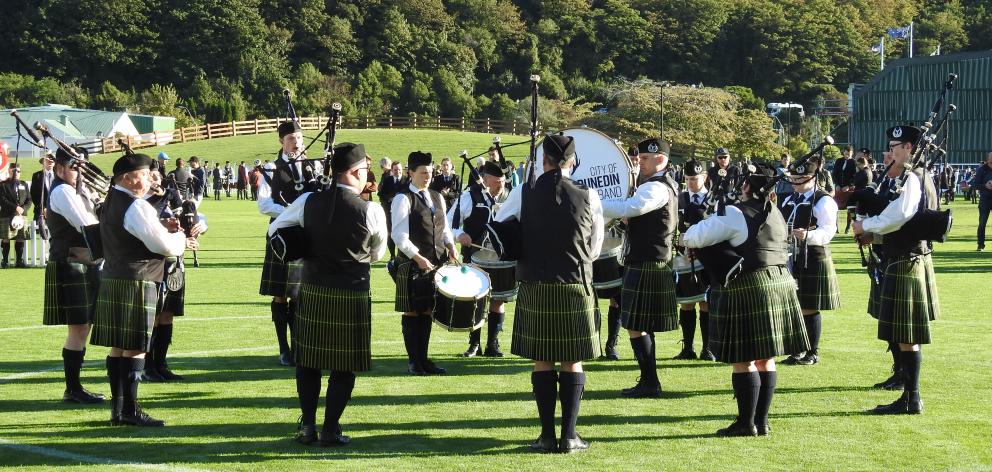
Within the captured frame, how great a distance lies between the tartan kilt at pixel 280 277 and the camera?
29.0 feet

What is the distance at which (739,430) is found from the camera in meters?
6.69

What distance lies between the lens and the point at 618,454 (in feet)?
20.7

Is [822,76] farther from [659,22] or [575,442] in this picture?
[575,442]

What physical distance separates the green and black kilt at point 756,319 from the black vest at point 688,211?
2.35 m

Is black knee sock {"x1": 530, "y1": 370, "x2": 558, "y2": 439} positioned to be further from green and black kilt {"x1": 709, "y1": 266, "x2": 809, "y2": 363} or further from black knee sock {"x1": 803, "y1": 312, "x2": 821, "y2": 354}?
black knee sock {"x1": 803, "y1": 312, "x2": 821, "y2": 354}

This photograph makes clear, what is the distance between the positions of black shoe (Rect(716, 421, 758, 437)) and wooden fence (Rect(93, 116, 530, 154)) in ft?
154

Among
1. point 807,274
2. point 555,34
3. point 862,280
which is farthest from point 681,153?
point 807,274

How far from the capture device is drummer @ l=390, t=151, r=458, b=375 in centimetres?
866

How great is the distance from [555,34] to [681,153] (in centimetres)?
3455

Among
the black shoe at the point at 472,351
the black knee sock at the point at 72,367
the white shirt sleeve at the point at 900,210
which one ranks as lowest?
the black shoe at the point at 472,351

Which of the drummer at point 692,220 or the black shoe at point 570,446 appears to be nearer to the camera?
the black shoe at point 570,446

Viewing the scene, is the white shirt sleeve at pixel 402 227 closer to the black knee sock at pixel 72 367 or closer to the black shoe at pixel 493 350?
the black shoe at pixel 493 350

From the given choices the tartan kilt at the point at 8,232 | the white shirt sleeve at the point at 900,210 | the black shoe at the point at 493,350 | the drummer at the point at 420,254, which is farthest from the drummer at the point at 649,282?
the tartan kilt at the point at 8,232

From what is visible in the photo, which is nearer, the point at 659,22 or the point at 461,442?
the point at 461,442
